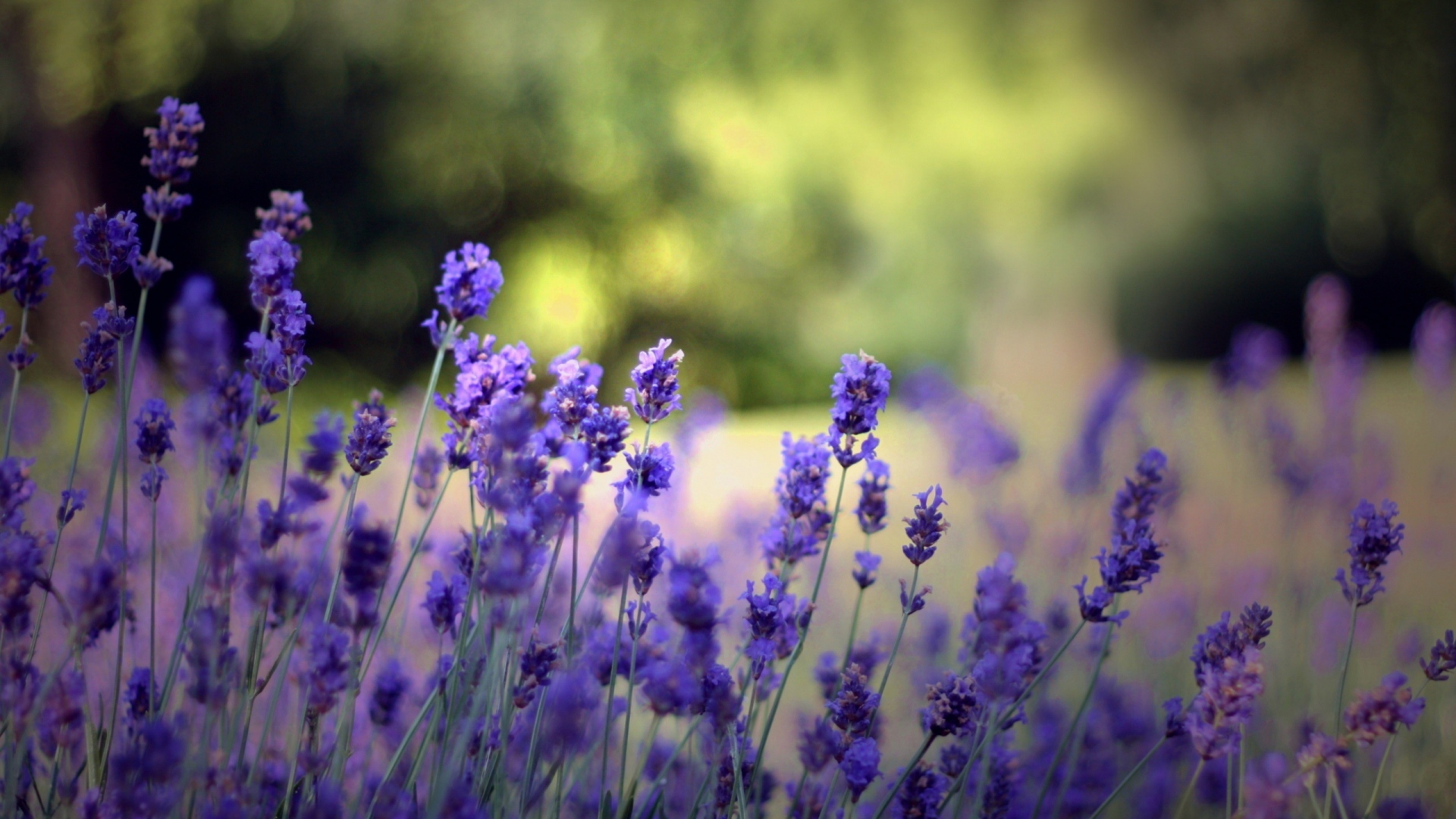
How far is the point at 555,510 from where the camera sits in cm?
118

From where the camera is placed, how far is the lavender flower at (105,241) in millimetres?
1336

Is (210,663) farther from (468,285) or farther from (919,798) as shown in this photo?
(919,798)

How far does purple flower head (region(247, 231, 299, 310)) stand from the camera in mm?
1299

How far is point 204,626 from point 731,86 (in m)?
9.99

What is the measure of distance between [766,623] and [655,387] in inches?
13.7

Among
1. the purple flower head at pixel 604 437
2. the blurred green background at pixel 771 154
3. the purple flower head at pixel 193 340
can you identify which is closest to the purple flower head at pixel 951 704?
the purple flower head at pixel 604 437

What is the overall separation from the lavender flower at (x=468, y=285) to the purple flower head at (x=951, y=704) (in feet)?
2.58

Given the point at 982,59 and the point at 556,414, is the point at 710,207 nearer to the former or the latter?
the point at 982,59

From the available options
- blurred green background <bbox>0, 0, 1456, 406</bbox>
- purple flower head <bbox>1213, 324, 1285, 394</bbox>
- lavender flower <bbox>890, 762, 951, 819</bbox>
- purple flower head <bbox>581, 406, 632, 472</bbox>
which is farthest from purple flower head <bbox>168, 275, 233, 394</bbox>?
blurred green background <bbox>0, 0, 1456, 406</bbox>

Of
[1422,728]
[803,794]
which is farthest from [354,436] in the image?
[1422,728]

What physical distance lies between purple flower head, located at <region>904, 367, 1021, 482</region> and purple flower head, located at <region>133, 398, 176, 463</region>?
2686 mm

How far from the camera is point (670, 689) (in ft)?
3.68

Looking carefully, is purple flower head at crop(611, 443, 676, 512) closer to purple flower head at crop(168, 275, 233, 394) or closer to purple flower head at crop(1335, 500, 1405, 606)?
purple flower head at crop(168, 275, 233, 394)

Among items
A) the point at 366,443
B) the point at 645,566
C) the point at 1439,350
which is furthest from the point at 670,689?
the point at 1439,350
